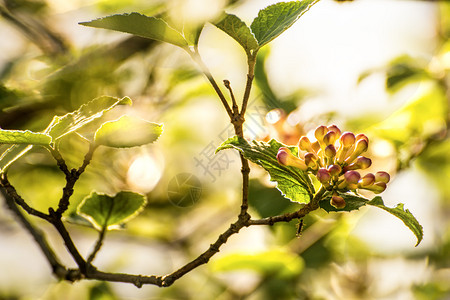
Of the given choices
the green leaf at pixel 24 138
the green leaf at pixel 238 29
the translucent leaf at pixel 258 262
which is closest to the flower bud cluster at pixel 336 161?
the green leaf at pixel 238 29

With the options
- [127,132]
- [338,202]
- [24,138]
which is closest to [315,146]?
[338,202]

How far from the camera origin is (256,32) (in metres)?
0.78

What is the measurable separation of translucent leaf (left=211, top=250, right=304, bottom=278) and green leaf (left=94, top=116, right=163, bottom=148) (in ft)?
2.72

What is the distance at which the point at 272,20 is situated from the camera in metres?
0.77

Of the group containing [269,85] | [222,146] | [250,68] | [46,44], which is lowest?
[222,146]

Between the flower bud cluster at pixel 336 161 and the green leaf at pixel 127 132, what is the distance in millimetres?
192

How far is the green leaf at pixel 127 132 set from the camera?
2.47 ft

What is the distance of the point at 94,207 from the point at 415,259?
156 centimetres

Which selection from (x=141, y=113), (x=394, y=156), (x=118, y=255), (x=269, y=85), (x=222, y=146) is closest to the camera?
(x=222, y=146)

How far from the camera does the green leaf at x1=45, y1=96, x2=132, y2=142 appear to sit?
2.37 feet

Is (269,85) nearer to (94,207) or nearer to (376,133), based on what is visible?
(376,133)

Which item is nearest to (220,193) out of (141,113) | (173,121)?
(173,121)

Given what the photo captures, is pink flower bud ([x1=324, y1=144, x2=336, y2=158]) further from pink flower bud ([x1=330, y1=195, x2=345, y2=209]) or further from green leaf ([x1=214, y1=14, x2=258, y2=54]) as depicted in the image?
green leaf ([x1=214, y1=14, x2=258, y2=54])

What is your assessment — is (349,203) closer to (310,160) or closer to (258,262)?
(310,160)
